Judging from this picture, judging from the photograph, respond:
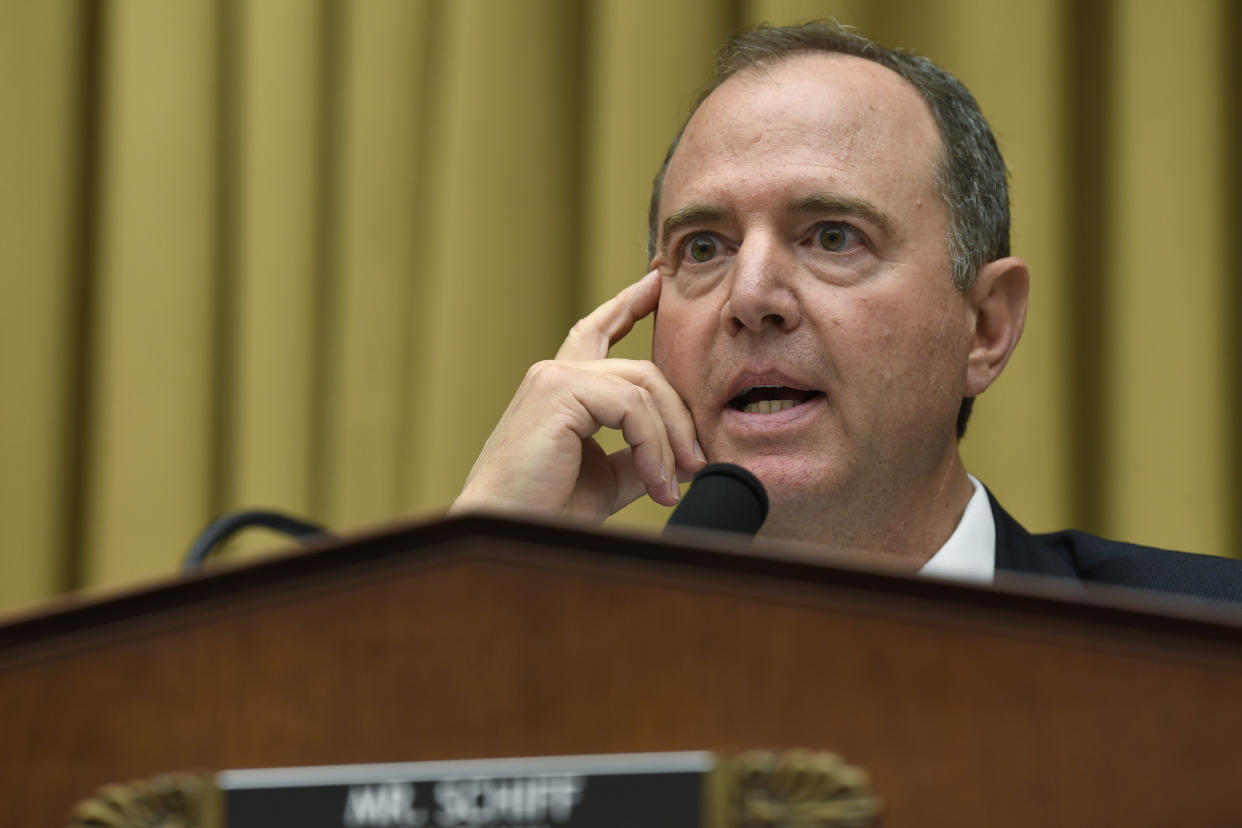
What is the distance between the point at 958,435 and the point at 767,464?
1.17 ft

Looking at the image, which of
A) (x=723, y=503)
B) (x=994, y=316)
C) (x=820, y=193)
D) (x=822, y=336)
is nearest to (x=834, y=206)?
(x=820, y=193)

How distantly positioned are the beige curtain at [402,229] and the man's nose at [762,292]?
44 cm

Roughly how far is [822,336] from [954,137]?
302 mm

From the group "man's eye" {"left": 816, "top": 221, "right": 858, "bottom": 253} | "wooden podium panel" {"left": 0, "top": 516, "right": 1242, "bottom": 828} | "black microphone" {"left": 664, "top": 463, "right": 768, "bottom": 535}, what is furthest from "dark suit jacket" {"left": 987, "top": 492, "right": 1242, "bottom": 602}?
"wooden podium panel" {"left": 0, "top": 516, "right": 1242, "bottom": 828}

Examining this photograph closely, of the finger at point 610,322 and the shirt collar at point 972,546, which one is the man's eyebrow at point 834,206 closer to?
the finger at point 610,322

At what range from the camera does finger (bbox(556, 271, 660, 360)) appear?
1.35 m

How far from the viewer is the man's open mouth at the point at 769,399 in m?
1.23

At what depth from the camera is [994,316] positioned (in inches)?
54.2

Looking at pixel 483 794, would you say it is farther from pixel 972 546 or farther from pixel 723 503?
pixel 972 546

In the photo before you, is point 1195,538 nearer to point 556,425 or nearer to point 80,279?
point 556,425

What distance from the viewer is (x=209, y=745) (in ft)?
1.28

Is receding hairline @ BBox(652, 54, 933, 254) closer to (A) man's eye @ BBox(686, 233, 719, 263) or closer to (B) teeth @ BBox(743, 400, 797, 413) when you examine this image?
(A) man's eye @ BBox(686, 233, 719, 263)

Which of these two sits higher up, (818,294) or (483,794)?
(818,294)

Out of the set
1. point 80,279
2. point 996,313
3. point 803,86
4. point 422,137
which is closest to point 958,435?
point 996,313
